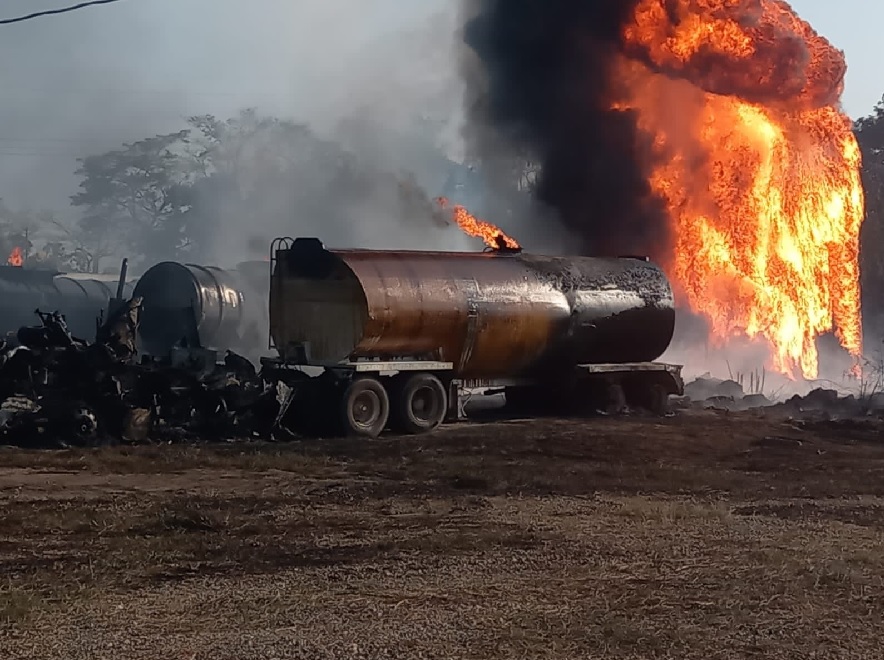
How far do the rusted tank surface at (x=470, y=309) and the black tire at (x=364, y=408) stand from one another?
22.2 inches

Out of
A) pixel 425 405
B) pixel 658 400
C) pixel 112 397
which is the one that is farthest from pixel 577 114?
pixel 112 397

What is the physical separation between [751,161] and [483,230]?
941cm

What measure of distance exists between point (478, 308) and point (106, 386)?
6.82 meters

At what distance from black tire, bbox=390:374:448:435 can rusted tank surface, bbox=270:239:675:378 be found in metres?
0.50

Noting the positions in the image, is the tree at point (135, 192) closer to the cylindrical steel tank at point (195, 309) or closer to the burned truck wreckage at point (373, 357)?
the cylindrical steel tank at point (195, 309)

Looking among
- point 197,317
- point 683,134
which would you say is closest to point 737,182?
point 683,134

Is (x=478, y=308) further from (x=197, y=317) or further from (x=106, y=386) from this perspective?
(x=197, y=317)

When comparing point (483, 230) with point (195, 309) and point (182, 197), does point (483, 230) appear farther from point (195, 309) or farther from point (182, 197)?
point (182, 197)

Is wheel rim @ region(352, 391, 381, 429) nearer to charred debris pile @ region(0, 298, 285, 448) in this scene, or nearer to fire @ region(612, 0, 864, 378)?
charred debris pile @ region(0, 298, 285, 448)

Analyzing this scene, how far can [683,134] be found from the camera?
29984mm

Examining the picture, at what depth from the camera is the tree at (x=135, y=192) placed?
78.5 meters

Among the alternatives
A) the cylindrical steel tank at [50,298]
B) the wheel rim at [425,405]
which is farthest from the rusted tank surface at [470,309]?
the cylindrical steel tank at [50,298]

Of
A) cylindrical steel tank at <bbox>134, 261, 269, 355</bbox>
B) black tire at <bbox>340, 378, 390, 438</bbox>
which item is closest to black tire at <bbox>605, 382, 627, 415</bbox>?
black tire at <bbox>340, 378, 390, 438</bbox>

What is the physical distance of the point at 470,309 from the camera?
66.4 feet
